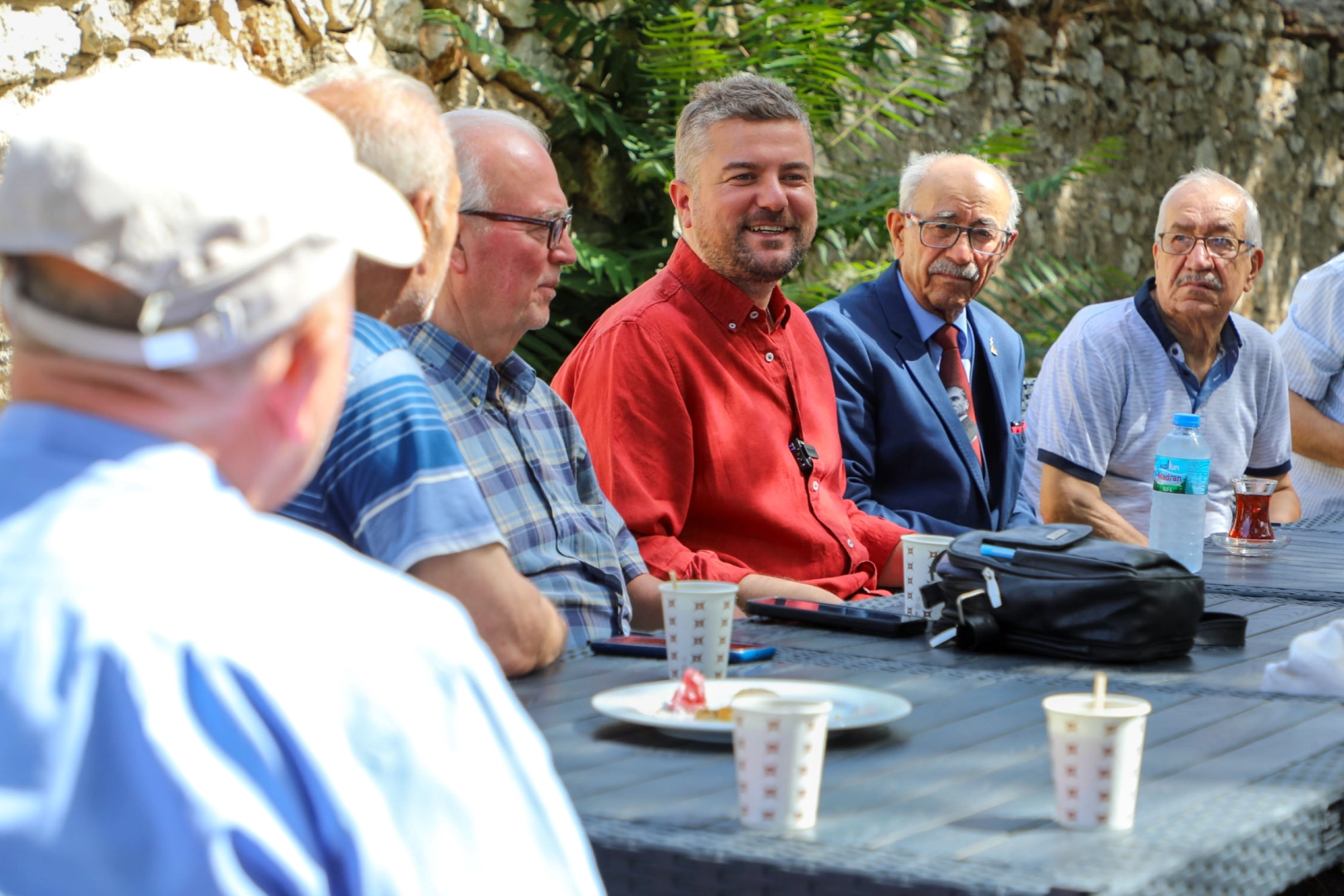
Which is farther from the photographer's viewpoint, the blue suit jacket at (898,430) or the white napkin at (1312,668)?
the blue suit jacket at (898,430)

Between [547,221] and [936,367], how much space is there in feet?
4.55

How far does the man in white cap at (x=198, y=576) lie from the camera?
0.59m

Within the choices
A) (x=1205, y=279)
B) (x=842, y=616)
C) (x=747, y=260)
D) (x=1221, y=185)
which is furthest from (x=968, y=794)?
(x=1221, y=185)

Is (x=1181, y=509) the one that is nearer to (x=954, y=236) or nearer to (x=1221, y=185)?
(x=954, y=236)

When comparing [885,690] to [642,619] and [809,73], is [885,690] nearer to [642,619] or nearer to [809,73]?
[642,619]

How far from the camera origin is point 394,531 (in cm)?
148

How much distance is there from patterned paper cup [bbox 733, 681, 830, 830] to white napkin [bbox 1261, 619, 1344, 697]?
0.79m

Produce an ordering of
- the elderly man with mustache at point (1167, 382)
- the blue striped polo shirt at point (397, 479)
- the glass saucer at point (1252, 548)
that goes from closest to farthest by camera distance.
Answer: the blue striped polo shirt at point (397, 479) < the glass saucer at point (1252, 548) < the elderly man with mustache at point (1167, 382)

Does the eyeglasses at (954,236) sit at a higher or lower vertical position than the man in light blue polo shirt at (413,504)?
higher

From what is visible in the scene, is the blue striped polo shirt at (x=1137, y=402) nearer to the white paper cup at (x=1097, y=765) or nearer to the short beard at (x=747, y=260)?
the short beard at (x=747, y=260)

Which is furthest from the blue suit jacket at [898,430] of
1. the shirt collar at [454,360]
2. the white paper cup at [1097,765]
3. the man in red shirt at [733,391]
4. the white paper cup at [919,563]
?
the white paper cup at [1097,765]

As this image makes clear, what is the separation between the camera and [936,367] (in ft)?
11.3

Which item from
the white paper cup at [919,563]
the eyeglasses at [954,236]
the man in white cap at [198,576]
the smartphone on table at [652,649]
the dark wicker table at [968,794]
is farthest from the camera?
the eyeglasses at [954,236]

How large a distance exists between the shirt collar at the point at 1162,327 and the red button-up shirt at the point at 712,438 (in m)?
1.00
